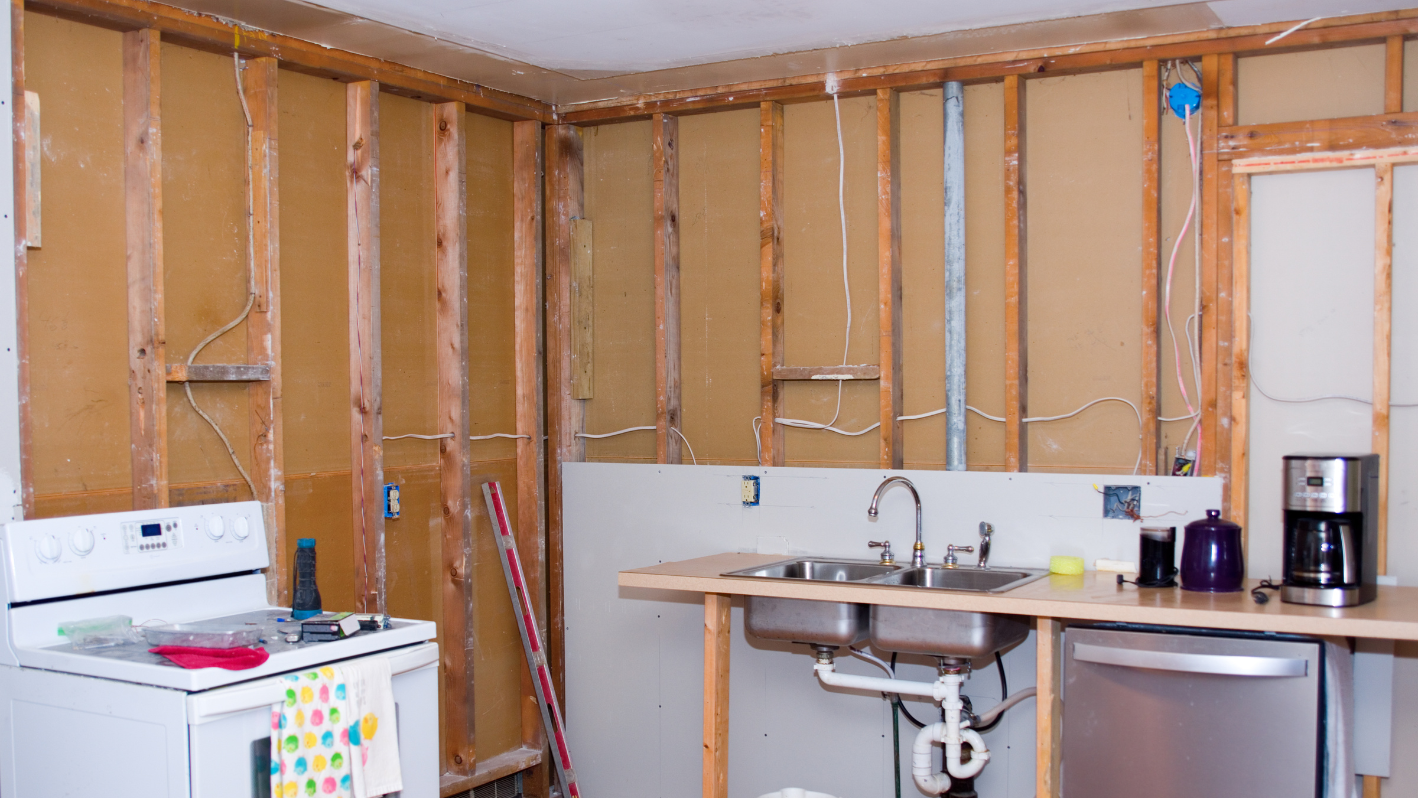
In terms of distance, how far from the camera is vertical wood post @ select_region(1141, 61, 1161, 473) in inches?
132

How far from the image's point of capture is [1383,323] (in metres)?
3.06

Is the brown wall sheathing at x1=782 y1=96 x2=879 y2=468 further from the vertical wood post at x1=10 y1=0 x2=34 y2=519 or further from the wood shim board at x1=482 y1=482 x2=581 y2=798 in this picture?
the vertical wood post at x1=10 y1=0 x2=34 y2=519

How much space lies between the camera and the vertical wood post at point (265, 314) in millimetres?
3178

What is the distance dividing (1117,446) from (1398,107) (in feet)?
3.90

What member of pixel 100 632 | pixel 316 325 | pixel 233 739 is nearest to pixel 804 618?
pixel 233 739

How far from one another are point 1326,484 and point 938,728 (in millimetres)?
1242

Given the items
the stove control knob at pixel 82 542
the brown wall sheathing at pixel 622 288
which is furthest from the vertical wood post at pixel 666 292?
the stove control knob at pixel 82 542

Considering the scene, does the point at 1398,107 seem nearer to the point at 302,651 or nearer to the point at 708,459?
the point at 708,459

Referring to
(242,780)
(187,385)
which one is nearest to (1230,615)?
(242,780)

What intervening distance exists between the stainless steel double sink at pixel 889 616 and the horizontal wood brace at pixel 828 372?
24.1 inches

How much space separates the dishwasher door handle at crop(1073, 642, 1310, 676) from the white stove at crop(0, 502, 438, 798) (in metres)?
1.64

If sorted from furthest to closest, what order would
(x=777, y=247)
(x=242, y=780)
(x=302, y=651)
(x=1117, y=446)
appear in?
(x=777, y=247) < (x=1117, y=446) < (x=302, y=651) < (x=242, y=780)

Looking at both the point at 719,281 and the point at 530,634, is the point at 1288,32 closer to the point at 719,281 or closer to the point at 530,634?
the point at 719,281

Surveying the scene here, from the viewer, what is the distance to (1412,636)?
97.0 inches
